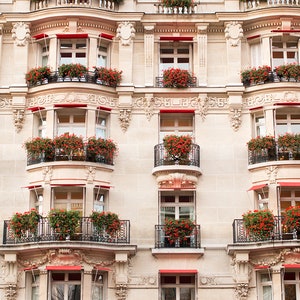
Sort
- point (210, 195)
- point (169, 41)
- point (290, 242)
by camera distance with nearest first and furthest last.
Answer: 1. point (290, 242)
2. point (210, 195)
3. point (169, 41)

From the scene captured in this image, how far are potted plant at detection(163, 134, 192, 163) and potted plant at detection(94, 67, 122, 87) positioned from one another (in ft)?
10.2

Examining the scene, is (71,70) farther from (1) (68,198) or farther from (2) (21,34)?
(1) (68,198)

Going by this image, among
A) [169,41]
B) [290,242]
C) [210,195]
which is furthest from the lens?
[169,41]

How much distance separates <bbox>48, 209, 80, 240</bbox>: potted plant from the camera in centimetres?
2811

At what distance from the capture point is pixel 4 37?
3195 cm

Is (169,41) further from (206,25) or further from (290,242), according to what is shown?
(290,242)

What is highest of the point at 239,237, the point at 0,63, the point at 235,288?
the point at 0,63

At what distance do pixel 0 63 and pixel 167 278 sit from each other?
1068 centimetres

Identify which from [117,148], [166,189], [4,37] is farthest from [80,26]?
[166,189]

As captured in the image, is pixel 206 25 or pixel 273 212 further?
pixel 206 25

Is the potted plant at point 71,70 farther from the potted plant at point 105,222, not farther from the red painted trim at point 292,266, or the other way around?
the red painted trim at point 292,266

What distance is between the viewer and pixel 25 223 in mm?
28578

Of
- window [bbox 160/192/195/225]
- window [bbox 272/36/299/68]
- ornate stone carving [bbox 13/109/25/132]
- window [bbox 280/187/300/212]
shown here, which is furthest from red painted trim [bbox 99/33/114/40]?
window [bbox 280/187/300/212]

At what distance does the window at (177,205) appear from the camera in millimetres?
30125
